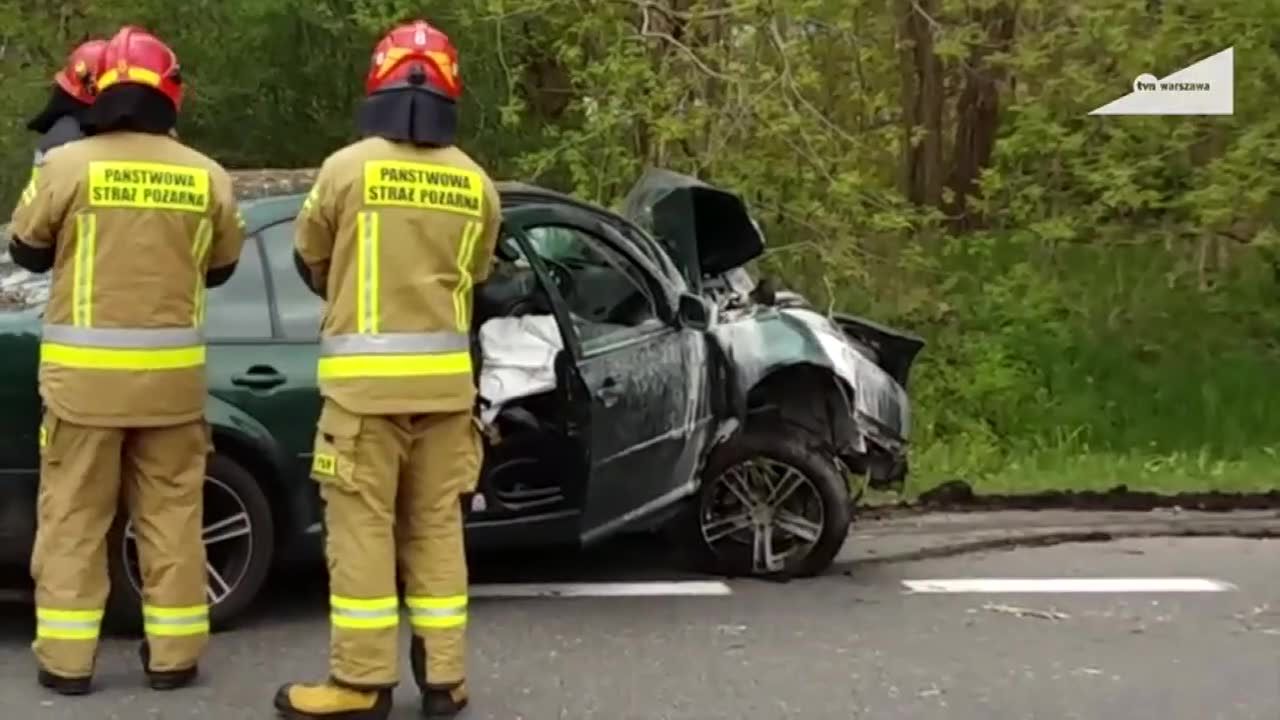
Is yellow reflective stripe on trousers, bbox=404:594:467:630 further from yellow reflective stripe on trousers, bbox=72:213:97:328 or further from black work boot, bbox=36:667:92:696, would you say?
yellow reflective stripe on trousers, bbox=72:213:97:328

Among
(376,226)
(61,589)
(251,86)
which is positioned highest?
(251,86)

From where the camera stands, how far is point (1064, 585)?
299 inches

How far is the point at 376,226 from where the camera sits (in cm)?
539

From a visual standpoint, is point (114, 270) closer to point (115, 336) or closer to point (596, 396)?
point (115, 336)

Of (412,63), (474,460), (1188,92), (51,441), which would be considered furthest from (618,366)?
(1188,92)

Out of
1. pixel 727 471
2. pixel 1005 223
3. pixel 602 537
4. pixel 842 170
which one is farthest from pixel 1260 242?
pixel 602 537

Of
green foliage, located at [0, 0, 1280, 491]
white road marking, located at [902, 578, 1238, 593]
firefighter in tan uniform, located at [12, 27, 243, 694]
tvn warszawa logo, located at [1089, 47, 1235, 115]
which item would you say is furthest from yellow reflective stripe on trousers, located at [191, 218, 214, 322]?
tvn warszawa logo, located at [1089, 47, 1235, 115]

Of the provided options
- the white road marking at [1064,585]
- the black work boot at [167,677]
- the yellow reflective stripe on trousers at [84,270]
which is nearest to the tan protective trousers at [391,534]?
the black work boot at [167,677]

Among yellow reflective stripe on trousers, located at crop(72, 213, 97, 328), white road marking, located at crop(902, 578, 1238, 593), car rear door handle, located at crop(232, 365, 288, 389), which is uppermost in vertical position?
yellow reflective stripe on trousers, located at crop(72, 213, 97, 328)

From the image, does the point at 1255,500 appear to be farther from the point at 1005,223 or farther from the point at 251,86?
the point at 251,86

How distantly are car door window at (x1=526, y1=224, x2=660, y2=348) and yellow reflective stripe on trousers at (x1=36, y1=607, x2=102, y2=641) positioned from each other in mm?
2155

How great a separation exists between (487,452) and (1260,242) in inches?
316

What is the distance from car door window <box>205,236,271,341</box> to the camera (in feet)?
21.8

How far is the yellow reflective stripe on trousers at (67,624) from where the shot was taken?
5.73m
